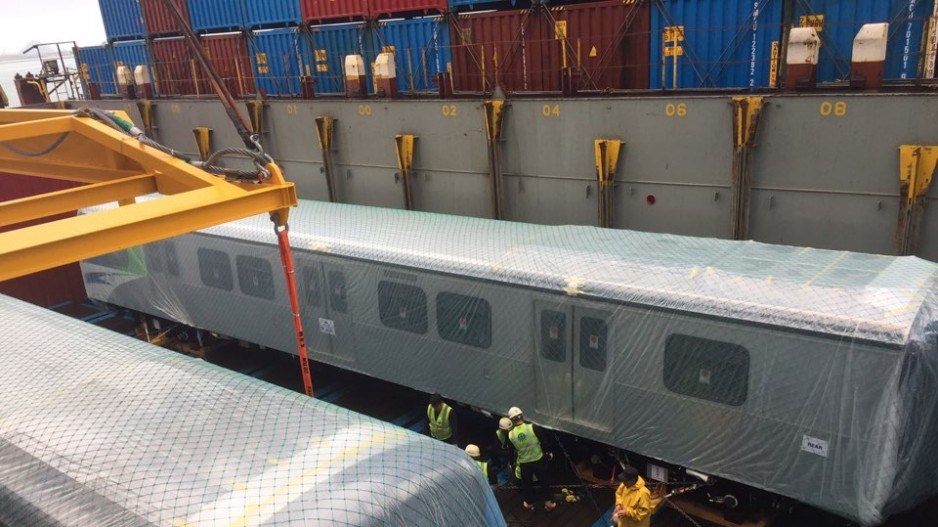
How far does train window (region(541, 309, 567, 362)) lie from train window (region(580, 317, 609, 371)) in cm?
20

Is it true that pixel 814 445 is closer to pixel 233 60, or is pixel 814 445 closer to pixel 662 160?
pixel 662 160

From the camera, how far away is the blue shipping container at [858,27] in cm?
909

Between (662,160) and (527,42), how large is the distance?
3.71 metres

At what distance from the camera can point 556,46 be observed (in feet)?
39.8

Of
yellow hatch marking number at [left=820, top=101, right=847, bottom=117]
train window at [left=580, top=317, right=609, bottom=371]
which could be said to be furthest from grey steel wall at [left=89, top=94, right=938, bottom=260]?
train window at [left=580, top=317, right=609, bottom=371]

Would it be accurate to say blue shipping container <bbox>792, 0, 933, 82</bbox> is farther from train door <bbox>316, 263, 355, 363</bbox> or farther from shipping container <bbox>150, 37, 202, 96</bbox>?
shipping container <bbox>150, 37, 202, 96</bbox>

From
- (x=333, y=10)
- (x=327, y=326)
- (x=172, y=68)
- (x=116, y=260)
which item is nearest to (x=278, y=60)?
(x=333, y=10)

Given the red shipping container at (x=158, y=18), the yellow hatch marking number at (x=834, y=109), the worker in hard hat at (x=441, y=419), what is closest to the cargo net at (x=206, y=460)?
the worker in hard hat at (x=441, y=419)

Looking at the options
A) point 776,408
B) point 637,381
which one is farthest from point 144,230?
point 776,408

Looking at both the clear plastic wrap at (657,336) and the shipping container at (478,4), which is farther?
the shipping container at (478,4)

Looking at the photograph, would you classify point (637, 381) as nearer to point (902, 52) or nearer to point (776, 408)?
point (776, 408)

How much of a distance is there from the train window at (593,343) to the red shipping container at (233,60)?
Result: 1297 cm

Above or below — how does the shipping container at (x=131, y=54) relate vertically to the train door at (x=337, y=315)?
above

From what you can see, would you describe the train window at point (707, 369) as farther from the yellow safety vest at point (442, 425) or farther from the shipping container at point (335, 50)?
the shipping container at point (335, 50)
